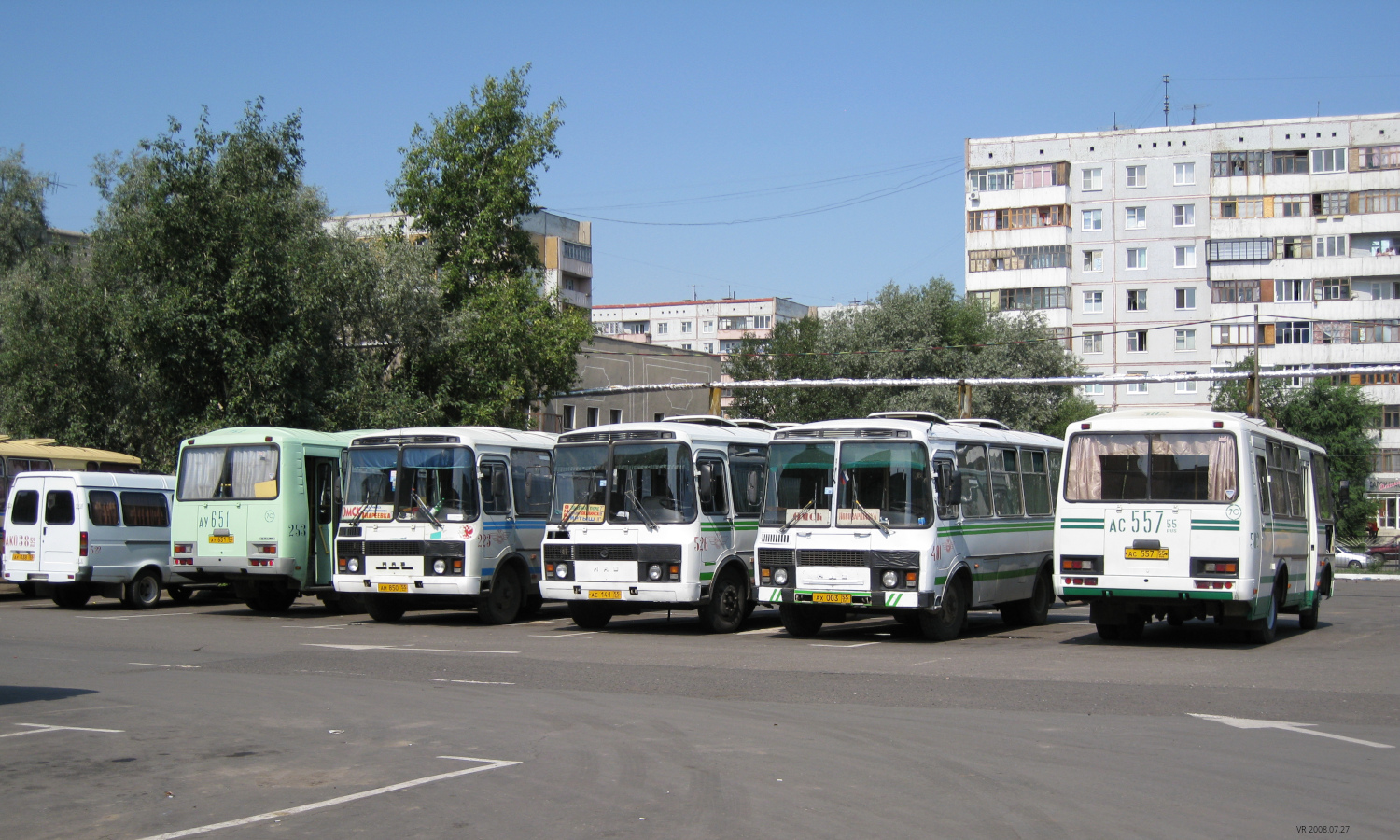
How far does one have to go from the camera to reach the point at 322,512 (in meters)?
22.1

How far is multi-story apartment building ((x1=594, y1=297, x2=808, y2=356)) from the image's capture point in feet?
443

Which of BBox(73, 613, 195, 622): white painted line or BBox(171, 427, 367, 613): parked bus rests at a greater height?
BBox(171, 427, 367, 613): parked bus

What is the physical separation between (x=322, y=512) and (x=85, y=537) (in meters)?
4.95

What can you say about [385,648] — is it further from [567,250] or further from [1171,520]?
[567,250]

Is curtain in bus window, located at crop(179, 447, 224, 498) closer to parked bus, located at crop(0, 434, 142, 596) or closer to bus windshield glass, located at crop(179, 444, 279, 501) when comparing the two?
bus windshield glass, located at crop(179, 444, 279, 501)

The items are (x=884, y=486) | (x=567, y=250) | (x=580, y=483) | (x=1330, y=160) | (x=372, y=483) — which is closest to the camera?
(x=884, y=486)

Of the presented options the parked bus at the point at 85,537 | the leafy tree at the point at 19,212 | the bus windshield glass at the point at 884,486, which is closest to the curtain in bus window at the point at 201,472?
the parked bus at the point at 85,537

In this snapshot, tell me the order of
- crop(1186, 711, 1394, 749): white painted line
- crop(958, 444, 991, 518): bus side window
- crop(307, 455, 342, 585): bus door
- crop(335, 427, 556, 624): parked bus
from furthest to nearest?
crop(307, 455, 342, 585): bus door → crop(335, 427, 556, 624): parked bus → crop(958, 444, 991, 518): bus side window → crop(1186, 711, 1394, 749): white painted line

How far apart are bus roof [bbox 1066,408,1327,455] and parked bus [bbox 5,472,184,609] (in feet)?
57.3

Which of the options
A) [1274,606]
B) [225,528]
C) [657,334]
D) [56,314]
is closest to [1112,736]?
[1274,606]

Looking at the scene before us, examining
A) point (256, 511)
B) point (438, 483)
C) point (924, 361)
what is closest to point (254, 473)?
point (256, 511)

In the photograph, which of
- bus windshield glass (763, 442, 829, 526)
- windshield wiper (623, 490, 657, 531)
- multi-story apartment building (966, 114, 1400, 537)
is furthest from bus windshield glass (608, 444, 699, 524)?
multi-story apartment building (966, 114, 1400, 537)

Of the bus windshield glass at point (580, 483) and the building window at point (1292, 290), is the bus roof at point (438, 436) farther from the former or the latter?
the building window at point (1292, 290)

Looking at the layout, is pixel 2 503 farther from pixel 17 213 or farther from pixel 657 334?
pixel 657 334
